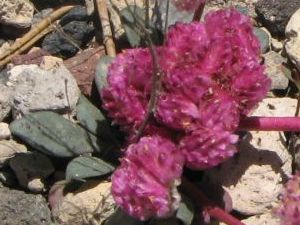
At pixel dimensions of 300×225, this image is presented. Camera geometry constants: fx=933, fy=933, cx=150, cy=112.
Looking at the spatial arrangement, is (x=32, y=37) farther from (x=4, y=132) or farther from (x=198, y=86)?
(x=198, y=86)

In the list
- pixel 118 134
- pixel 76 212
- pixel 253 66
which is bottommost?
pixel 76 212

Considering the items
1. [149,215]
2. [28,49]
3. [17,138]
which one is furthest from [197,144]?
[28,49]

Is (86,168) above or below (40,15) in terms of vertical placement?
below

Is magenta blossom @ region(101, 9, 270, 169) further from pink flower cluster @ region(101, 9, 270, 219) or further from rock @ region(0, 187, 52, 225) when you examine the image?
rock @ region(0, 187, 52, 225)

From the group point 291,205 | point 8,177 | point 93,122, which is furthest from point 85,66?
point 291,205

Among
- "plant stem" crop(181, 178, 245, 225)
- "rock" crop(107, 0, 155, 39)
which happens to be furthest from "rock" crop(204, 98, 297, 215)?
"rock" crop(107, 0, 155, 39)

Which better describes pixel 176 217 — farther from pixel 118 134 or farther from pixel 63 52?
pixel 63 52
